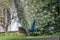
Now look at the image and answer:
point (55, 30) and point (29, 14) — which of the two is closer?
point (29, 14)

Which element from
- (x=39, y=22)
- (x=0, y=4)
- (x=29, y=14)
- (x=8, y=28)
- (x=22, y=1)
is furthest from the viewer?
(x=8, y=28)

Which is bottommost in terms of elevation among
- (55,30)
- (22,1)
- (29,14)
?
(55,30)

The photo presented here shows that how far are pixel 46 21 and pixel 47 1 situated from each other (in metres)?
1.10

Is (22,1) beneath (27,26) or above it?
above

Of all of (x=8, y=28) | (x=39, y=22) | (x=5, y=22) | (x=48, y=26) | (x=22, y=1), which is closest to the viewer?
(x=22, y=1)

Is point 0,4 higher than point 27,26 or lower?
higher

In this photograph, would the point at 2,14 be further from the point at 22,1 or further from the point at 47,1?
the point at 22,1

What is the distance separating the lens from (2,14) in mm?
10609

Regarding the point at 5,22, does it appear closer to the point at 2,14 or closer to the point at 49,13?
the point at 2,14

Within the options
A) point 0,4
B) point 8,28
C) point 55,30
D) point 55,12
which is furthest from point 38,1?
point 8,28

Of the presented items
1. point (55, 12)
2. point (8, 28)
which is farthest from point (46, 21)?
point (8, 28)

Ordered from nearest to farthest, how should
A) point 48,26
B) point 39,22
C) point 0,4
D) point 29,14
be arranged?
1. point 29,14
2. point 39,22
3. point 48,26
4. point 0,4

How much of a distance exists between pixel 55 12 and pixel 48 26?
31.8 inches

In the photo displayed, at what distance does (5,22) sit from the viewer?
10.9 m
